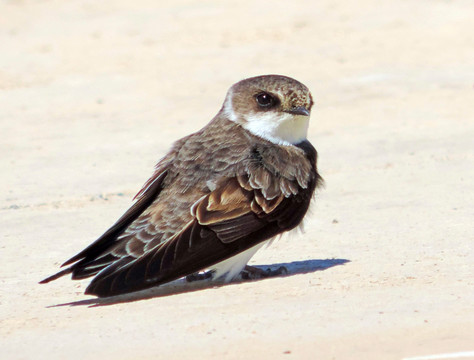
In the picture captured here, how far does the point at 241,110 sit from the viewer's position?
7875 millimetres

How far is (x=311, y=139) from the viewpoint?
13.4m

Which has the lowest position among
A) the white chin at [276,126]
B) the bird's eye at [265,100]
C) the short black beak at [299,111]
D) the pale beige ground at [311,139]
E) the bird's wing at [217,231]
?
the pale beige ground at [311,139]

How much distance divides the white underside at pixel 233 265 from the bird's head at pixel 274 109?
84cm

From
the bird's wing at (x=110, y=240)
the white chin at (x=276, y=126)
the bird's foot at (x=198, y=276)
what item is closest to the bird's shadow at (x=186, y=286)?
the bird's foot at (x=198, y=276)

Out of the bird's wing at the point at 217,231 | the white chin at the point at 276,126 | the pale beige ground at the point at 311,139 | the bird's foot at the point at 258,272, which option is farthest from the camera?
the white chin at the point at 276,126

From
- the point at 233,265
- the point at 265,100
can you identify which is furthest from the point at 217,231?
the point at 265,100

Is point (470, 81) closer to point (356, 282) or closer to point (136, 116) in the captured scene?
point (136, 116)

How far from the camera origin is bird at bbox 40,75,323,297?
23.0ft

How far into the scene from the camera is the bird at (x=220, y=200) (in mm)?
7012

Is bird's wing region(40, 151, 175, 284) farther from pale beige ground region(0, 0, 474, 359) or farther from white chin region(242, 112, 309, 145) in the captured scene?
white chin region(242, 112, 309, 145)

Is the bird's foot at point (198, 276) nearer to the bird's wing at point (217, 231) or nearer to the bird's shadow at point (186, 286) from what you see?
the bird's shadow at point (186, 286)

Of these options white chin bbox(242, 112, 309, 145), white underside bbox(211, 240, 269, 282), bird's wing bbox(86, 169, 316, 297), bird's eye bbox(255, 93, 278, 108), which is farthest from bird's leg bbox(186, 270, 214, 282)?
bird's eye bbox(255, 93, 278, 108)

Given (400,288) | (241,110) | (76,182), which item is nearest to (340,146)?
(76,182)

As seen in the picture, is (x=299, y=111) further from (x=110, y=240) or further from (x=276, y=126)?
(x=110, y=240)
